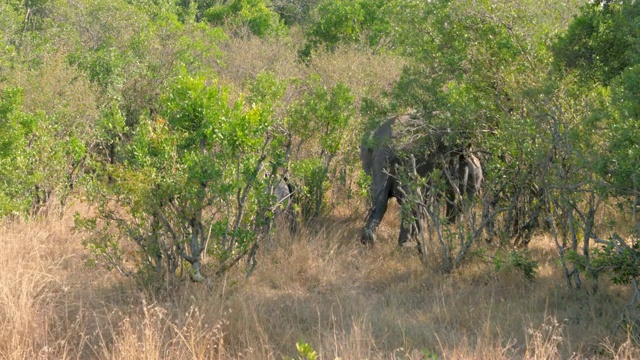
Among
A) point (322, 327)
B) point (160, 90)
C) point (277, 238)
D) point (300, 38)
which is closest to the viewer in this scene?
point (322, 327)

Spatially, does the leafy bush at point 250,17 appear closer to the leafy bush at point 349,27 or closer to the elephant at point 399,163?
the leafy bush at point 349,27

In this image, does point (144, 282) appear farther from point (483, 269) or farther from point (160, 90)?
point (160, 90)

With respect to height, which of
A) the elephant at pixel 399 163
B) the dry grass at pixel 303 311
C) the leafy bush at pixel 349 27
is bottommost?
the dry grass at pixel 303 311

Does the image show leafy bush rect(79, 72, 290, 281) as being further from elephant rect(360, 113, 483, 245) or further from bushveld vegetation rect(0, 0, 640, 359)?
elephant rect(360, 113, 483, 245)

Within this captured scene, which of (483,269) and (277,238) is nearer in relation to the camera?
(483,269)

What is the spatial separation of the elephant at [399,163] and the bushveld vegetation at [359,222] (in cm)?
16

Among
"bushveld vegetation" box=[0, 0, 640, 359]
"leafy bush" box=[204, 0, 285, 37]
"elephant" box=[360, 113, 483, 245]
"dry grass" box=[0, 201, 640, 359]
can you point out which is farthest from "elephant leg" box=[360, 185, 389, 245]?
"leafy bush" box=[204, 0, 285, 37]

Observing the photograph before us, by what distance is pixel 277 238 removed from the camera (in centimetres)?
845

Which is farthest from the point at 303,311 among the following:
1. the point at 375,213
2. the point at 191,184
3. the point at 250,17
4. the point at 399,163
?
the point at 250,17

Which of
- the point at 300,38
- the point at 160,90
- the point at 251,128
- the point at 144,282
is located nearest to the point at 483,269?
the point at 251,128

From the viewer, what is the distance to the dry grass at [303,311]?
17.2 feet

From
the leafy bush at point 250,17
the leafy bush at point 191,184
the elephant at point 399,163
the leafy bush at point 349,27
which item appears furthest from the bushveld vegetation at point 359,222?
the leafy bush at point 250,17

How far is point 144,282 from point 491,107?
3.74m

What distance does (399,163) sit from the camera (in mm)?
8859
